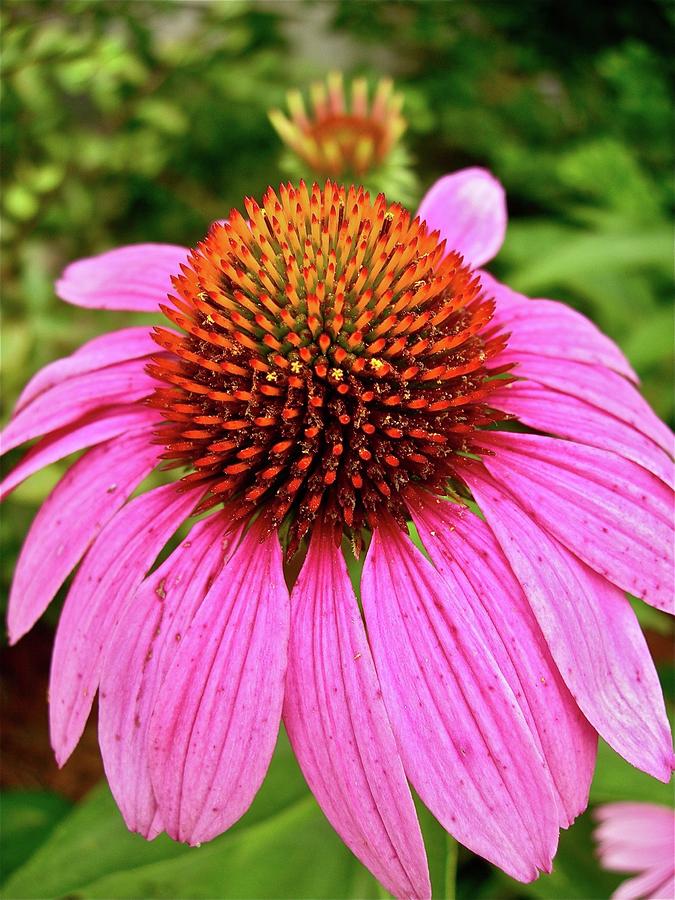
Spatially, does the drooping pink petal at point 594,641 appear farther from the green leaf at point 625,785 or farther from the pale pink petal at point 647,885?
the pale pink petal at point 647,885

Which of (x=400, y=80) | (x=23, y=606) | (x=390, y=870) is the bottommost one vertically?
(x=390, y=870)

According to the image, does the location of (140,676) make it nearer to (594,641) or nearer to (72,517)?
(72,517)

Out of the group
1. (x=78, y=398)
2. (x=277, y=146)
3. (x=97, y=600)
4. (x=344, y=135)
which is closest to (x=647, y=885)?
(x=97, y=600)

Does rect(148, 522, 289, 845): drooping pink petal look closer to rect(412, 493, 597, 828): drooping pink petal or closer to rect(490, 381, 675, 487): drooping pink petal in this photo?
rect(412, 493, 597, 828): drooping pink petal

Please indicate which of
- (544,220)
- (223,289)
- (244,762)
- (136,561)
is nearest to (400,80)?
(544,220)

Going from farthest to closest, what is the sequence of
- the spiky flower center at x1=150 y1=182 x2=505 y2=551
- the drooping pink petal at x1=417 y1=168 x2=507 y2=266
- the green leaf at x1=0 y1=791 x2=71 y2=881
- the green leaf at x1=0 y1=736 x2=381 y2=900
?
1. the green leaf at x1=0 y1=791 x2=71 y2=881
2. the drooping pink petal at x1=417 y1=168 x2=507 y2=266
3. the green leaf at x1=0 y1=736 x2=381 y2=900
4. the spiky flower center at x1=150 y1=182 x2=505 y2=551

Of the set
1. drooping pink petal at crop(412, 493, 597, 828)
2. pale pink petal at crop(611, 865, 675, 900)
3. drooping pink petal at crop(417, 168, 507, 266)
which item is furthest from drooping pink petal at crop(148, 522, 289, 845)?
pale pink petal at crop(611, 865, 675, 900)

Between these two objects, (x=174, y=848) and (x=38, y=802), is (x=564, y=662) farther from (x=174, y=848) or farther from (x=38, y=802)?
(x=38, y=802)
